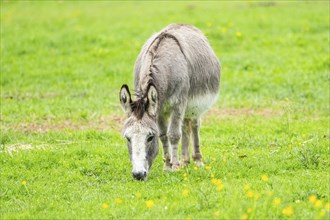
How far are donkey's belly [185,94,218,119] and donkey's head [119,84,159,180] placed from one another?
67.9 inches

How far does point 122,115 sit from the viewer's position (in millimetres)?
16844

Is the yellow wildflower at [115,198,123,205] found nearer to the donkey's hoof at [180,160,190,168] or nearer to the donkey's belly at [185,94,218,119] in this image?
the donkey's hoof at [180,160,190,168]

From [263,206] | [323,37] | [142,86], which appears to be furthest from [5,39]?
[263,206]

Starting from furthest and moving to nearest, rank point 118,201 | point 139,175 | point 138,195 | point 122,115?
1. point 122,115
2. point 139,175
3. point 138,195
4. point 118,201

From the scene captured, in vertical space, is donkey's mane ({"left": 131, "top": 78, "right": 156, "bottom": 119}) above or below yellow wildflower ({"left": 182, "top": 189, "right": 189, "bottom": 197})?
above

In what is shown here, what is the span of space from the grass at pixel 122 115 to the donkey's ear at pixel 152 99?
1191 millimetres

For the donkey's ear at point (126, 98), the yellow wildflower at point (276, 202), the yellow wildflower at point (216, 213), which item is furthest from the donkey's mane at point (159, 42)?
the yellow wildflower at point (276, 202)

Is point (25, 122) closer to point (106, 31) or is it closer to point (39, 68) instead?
point (39, 68)

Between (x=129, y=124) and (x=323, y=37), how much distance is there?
17040 millimetres

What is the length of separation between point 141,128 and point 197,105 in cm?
234

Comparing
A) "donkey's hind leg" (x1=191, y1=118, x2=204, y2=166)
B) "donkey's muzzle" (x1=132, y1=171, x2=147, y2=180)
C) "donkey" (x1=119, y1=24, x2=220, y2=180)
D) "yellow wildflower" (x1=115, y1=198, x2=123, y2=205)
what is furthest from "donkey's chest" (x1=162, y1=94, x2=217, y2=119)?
"yellow wildflower" (x1=115, y1=198, x2=123, y2=205)

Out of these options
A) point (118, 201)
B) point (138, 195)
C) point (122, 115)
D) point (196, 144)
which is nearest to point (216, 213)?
point (118, 201)

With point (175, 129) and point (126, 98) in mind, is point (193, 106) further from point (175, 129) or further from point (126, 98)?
point (126, 98)

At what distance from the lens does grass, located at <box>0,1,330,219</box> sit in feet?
29.0
